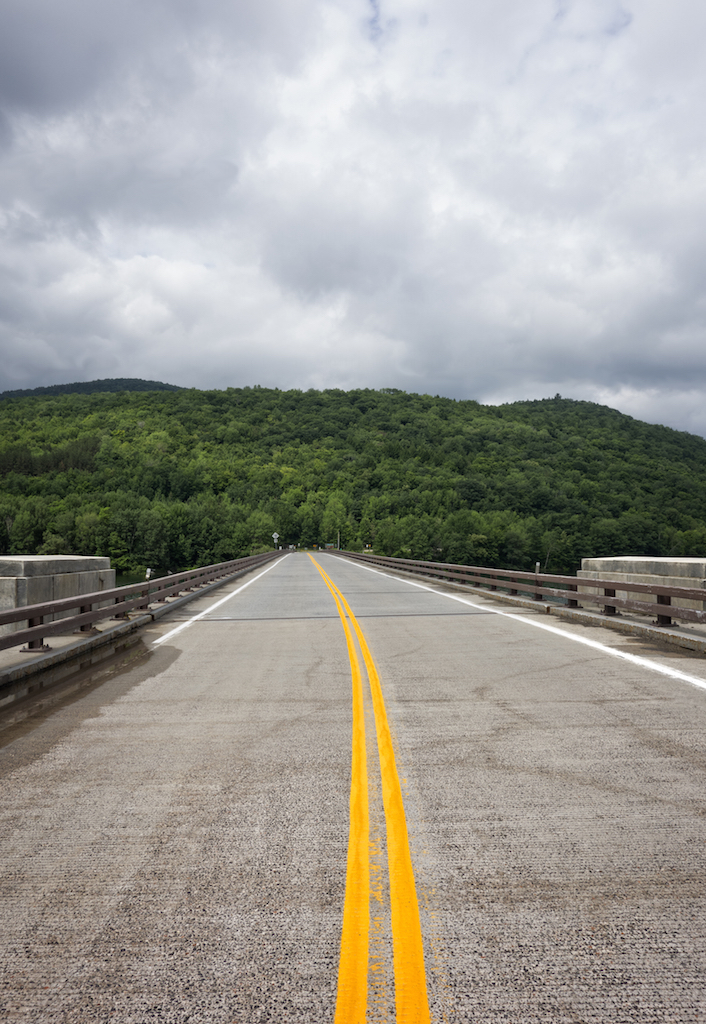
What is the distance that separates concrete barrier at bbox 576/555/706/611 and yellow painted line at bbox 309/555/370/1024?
8132mm

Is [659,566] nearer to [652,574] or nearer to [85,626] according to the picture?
[652,574]

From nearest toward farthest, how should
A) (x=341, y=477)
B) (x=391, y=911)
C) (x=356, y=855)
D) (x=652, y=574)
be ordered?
1. (x=391, y=911)
2. (x=356, y=855)
3. (x=652, y=574)
4. (x=341, y=477)

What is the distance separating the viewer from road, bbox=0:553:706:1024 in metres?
2.40

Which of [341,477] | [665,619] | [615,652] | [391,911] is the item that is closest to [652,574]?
[665,619]

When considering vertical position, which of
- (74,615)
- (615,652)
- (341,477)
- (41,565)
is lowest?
(615,652)

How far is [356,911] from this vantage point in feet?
9.40

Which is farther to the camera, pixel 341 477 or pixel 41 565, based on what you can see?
pixel 341 477

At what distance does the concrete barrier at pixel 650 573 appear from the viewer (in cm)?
1126

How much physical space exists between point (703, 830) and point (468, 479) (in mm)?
126723

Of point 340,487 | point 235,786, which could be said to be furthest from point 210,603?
point 340,487

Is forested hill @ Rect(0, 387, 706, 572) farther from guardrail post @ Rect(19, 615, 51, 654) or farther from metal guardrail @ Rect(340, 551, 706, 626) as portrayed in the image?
guardrail post @ Rect(19, 615, 51, 654)

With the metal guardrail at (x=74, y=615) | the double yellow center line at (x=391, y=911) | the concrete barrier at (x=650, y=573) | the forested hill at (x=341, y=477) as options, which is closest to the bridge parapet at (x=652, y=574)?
the concrete barrier at (x=650, y=573)

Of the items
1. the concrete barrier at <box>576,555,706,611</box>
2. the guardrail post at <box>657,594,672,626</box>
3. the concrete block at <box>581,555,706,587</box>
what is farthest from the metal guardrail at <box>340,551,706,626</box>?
the concrete block at <box>581,555,706,587</box>

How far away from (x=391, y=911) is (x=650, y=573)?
1123 cm
